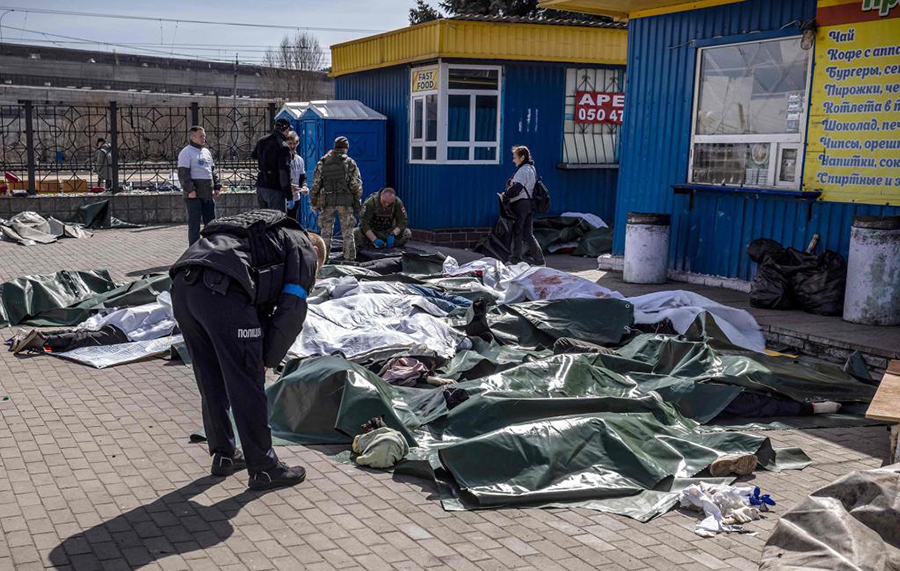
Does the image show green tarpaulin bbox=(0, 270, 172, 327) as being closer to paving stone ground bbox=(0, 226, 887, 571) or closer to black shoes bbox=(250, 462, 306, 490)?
paving stone ground bbox=(0, 226, 887, 571)

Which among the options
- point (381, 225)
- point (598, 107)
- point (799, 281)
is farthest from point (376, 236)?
point (799, 281)

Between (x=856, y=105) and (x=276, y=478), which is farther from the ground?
(x=856, y=105)

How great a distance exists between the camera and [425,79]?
14695mm

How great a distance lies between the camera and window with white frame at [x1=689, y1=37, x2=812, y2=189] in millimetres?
9281

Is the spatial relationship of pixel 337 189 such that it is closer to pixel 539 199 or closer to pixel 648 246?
pixel 539 199

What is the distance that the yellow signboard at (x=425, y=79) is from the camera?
14422 mm

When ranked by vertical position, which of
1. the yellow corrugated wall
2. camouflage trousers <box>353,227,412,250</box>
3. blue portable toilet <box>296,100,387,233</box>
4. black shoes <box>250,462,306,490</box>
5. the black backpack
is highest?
the yellow corrugated wall

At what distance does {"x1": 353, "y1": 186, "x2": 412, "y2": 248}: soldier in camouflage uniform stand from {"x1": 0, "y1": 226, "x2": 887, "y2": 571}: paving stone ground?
6.45 meters

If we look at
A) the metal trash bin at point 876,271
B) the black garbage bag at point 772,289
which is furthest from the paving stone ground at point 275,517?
the black garbage bag at point 772,289

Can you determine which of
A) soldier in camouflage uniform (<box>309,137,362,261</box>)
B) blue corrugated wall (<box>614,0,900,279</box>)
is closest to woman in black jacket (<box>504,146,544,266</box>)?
blue corrugated wall (<box>614,0,900,279</box>)

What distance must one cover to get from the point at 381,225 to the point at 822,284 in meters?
6.09

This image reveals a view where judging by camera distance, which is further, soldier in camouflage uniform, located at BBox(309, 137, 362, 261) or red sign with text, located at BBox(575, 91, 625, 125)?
red sign with text, located at BBox(575, 91, 625, 125)

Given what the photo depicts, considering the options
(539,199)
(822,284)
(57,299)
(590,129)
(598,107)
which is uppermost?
(598,107)

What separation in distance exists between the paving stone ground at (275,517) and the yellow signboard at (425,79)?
9489mm
